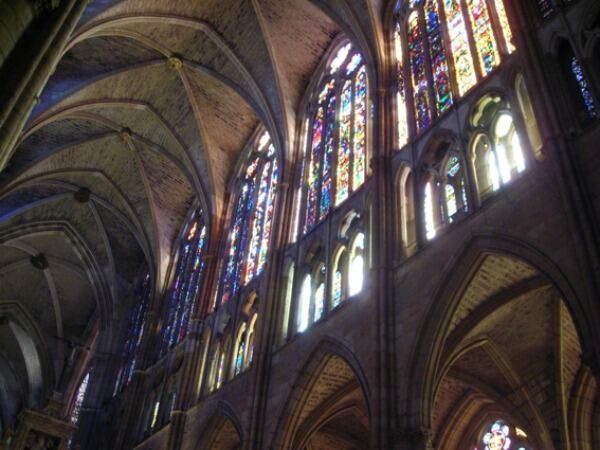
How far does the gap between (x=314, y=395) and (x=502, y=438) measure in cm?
364

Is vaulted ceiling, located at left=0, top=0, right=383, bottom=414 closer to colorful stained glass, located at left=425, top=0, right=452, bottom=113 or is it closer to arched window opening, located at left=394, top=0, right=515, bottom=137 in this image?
arched window opening, located at left=394, top=0, right=515, bottom=137

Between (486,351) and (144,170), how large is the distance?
46.9 ft

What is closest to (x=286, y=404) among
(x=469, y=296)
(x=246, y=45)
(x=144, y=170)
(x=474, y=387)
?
(x=474, y=387)

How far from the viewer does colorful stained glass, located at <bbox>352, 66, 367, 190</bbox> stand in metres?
13.7

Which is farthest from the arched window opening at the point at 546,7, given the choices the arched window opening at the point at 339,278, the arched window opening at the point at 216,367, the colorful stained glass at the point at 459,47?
the arched window opening at the point at 216,367

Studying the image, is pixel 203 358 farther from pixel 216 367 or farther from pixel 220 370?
pixel 220 370

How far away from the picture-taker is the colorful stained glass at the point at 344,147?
1405 centimetres

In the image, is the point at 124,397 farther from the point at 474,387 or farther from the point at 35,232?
the point at 474,387

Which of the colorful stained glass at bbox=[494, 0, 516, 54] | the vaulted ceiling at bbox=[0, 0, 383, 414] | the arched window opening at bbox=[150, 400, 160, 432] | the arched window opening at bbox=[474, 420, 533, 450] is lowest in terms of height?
the arched window opening at bbox=[474, 420, 533, 450]

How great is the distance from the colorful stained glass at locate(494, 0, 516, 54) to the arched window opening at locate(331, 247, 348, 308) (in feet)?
15.3

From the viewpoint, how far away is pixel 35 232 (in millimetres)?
24641

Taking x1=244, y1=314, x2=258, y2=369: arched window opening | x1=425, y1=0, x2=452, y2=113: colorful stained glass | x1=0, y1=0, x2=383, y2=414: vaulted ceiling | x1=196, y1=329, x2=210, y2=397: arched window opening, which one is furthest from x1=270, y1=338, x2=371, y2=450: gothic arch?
x1=0, y1=0, x2=383, y2=414: vaulted ceiling

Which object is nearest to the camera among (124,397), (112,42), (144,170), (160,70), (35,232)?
(112,42)

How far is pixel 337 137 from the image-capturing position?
50.5 ft
